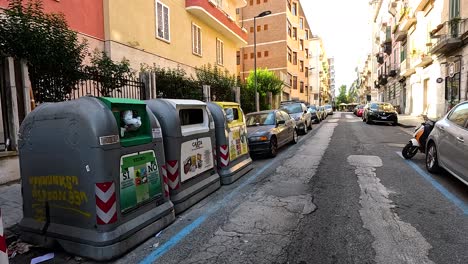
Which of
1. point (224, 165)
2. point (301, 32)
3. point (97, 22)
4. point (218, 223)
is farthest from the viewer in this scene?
point (301, 32)

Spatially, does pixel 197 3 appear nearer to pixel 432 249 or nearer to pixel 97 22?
pixel 97 22

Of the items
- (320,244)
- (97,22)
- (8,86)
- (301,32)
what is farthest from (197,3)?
(301,32)

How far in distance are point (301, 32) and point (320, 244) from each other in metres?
56.7

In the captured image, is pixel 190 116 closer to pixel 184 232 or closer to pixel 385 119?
pixel 184 232

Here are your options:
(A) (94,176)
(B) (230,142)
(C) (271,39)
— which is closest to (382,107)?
(B) (230,142)

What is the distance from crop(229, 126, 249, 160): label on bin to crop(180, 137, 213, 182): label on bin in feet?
3.51

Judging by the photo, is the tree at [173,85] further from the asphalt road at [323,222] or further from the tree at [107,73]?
the asphalt road at [323,222]

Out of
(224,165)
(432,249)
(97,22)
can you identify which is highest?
(97,22)

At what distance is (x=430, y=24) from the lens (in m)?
25.4

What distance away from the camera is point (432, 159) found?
727 cm

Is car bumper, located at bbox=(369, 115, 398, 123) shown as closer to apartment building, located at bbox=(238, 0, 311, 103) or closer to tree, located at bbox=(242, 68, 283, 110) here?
tree, located at bbox=(242, 68, 283, 110)

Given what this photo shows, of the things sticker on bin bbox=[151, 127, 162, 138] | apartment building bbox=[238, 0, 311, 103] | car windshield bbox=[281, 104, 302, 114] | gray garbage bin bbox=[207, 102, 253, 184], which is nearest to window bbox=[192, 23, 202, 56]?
car windshield bbox=[281, 104, 302, 114]

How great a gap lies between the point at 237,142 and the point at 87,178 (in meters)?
4.49

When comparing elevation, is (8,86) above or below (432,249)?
above
